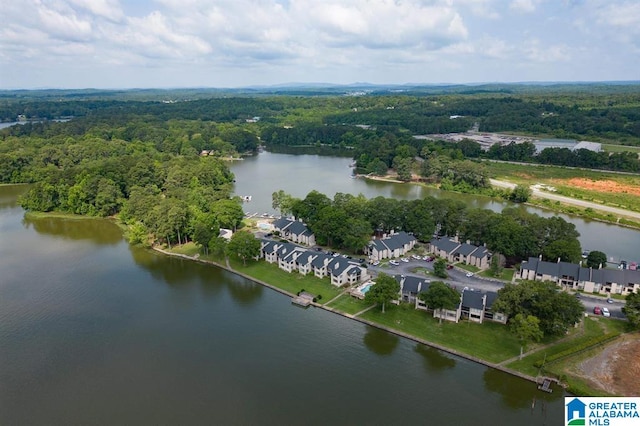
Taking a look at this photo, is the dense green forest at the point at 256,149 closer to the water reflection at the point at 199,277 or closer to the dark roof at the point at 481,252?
the dark roof at the point at 481,252

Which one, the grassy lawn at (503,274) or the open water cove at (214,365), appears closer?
the open water cove at (214,365)

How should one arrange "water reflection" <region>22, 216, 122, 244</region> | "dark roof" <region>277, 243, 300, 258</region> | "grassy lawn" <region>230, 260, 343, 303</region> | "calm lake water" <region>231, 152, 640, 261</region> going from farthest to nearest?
"water reflection" <region>22, 216, 122, 244</region> → "calm lake water" <region>231, 152, 640, 261</region> → "dark roof" <region>277, 243, 300, 258</region> → "grassy lawn" <region>230, 260, 343, 303</region>

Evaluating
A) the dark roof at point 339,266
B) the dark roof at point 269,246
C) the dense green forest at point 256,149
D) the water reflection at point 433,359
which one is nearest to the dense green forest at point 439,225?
the dense green forest at point 256,149

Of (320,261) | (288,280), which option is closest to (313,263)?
(320,261)

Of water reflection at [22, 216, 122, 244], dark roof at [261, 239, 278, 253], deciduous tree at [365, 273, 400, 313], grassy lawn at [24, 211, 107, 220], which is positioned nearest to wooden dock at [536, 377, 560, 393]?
deciduous tree at [365, 273, 400, 313]

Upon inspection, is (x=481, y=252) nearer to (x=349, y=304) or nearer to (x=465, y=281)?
(x=465, y=281)

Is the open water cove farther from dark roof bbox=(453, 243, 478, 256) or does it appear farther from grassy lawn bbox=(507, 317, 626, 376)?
dark roof bbox=(453, 243, 478, 256)
